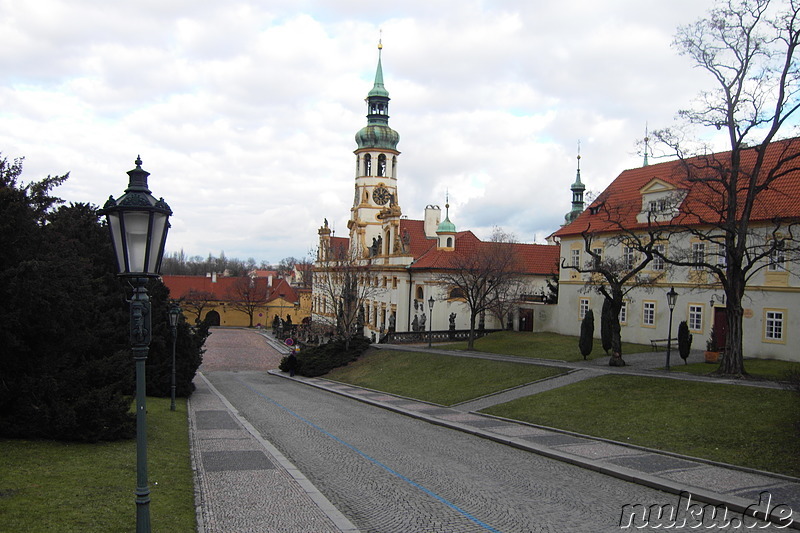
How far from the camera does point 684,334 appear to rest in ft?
94.6

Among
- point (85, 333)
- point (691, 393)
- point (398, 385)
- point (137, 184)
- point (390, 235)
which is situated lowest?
point (398, 385)

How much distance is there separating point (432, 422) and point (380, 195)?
53.1 meters

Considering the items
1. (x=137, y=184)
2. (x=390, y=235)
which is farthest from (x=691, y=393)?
(x=390, y=235)

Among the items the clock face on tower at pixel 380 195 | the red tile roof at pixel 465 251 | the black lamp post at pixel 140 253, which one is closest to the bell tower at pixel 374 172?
the clock face on tower at pixel 380 195

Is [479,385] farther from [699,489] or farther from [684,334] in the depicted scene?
[699,489]

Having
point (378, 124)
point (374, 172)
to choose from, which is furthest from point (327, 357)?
point (378, 124)

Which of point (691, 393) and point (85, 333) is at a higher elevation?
point (85, 333)

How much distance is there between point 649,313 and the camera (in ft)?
124

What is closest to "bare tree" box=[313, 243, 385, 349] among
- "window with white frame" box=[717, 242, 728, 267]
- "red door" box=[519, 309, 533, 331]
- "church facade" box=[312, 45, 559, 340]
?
"church facade" box=[312, 45, 559, 340]

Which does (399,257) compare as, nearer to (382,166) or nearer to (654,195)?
(382,166)

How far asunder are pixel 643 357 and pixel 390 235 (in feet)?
117

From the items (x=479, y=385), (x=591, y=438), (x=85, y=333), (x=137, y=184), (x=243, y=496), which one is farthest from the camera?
(x=479, y=385)

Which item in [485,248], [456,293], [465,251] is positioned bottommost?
[456,293]
